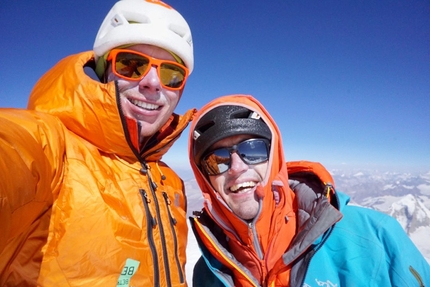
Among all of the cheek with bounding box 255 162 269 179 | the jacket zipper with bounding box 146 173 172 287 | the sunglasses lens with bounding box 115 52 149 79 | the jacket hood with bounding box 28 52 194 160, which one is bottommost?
the jacket zipper with bounding box 146 173 172 287

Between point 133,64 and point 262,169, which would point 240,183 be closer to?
point 262,169

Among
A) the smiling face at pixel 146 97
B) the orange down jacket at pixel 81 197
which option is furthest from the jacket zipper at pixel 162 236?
the smiling face at pixel 146 97

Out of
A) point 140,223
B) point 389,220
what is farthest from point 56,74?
point 389,220

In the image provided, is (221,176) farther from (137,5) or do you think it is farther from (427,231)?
(427,231)

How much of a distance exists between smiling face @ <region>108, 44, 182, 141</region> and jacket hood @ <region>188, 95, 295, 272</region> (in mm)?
545

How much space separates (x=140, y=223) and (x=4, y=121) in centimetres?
114

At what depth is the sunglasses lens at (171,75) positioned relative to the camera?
2508 mm

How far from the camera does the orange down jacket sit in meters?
1.35

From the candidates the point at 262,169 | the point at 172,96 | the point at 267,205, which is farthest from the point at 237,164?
the point at 172,96

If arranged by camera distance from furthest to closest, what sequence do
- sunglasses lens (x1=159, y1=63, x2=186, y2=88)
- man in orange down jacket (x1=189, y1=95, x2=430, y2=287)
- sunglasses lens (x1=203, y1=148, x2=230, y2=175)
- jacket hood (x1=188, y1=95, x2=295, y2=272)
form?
sunglasses lens (x1=203, y1=148, x2=230, y2=175)
sunglasses lens (x1=159, y1=63, x2=186, y2=88)
jacket hood (x1=188, y1=95, x2=295, y2=272)
man in orange down jacket (x1=189, y1=95, x2=430, y2=287)

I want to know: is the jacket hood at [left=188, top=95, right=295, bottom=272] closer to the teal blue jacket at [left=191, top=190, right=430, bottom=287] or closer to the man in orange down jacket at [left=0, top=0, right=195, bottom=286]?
the teal blue jacket at [left=191, top=190, right=430, bottom=287]

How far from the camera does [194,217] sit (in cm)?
272

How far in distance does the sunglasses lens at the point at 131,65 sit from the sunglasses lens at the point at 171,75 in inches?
6.8

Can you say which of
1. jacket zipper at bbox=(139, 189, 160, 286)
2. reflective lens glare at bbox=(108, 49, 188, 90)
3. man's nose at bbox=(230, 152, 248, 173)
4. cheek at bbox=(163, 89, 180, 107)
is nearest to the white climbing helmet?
reflective lens glare at bbox=(108, 49, 188, 90)
